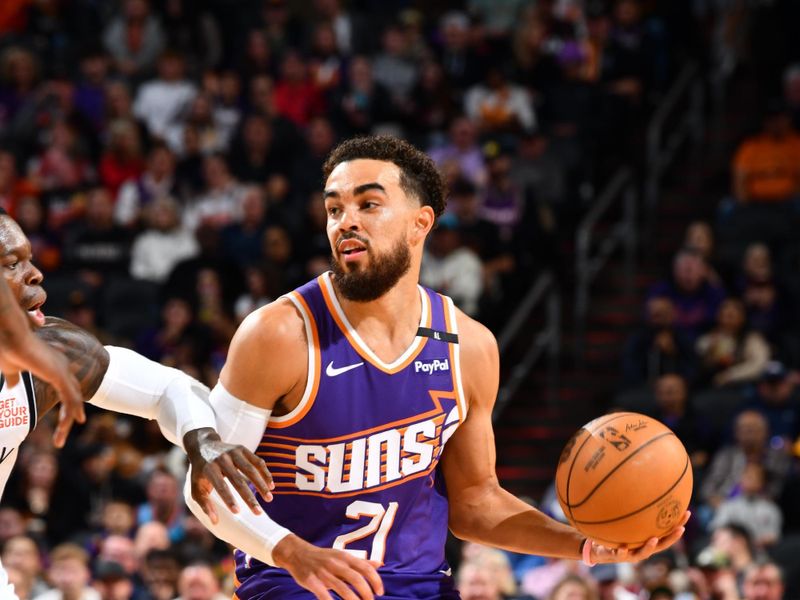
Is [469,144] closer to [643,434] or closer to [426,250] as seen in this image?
[426,250]

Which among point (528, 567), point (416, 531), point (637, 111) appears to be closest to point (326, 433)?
point (416, 531)

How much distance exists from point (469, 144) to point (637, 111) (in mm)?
1757

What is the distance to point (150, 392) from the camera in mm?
4574

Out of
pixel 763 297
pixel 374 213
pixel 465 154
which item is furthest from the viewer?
pixel 465 154

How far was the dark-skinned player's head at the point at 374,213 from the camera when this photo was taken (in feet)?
15.7

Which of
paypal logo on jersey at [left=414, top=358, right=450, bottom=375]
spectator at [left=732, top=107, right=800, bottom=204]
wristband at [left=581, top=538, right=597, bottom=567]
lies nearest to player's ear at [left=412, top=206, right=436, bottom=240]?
paypal logo on jersey at [left=414, top=358, right=450, bottom=375]

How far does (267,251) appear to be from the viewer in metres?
12.3

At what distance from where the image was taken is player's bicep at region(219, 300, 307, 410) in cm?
460

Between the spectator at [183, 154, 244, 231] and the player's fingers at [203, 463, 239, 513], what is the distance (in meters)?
9.10

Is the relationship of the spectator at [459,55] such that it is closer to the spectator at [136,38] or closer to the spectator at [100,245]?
the spectator at [136,38]

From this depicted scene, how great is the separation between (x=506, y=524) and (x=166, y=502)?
5.57m

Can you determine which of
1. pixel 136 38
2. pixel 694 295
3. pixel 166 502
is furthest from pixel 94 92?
pixel 694 295

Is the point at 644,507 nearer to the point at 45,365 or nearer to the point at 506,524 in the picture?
the point at 506,524

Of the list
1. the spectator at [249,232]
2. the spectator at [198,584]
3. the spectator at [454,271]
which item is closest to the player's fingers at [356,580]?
the spectator at [198,584]
